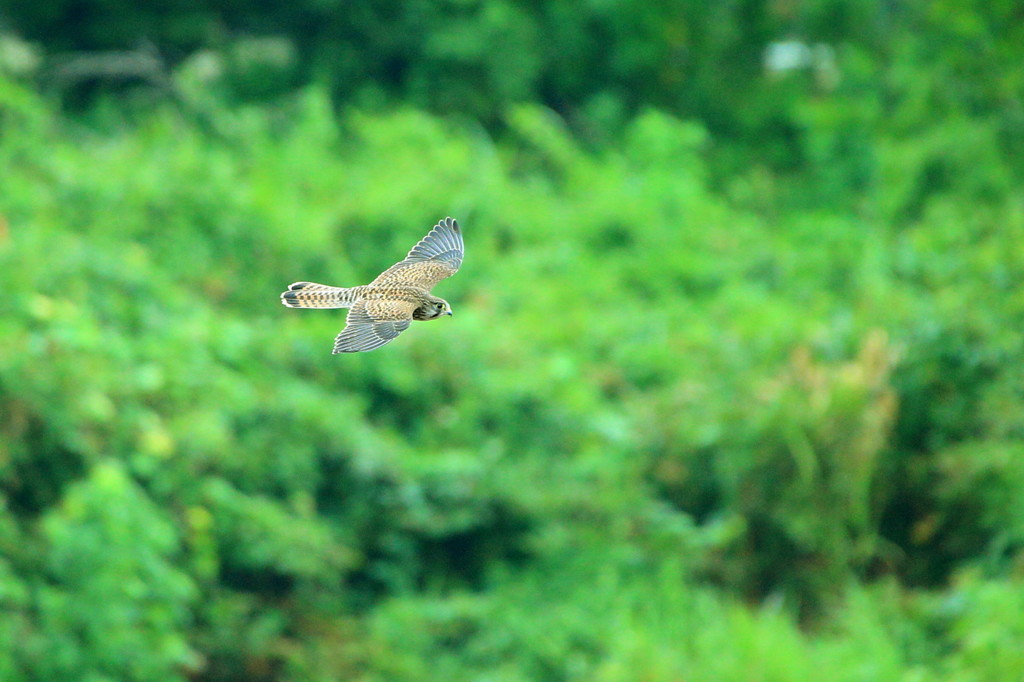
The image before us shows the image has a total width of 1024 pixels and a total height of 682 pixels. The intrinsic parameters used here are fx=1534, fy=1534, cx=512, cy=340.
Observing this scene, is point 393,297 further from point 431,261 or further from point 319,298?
point 431,261

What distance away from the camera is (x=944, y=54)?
1197 centimetres

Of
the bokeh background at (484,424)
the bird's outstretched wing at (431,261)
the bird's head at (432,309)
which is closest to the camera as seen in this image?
the bird's head at (432,309)

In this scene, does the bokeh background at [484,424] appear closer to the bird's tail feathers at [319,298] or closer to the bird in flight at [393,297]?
the bird in flight at [393,297]

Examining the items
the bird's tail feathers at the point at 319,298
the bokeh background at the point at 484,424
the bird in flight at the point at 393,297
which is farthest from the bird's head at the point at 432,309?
the bokeh background at the point at 484,424

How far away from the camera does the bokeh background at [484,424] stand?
21.6ft

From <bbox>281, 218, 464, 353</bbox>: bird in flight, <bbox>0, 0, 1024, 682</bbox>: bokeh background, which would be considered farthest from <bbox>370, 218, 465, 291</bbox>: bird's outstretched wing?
<bbox>0, 0, 1024, 682</bbox>: bokeh background

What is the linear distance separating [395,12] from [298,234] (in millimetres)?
4052

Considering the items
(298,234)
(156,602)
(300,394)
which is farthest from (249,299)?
(156,602)

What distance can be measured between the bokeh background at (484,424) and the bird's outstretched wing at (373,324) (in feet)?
11.7

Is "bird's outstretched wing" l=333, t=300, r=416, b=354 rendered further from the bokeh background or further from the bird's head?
Answer: the bokeh background

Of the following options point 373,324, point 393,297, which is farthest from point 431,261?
point 373,324

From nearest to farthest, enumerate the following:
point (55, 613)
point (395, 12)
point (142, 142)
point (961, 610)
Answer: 1. point (55, 613)
2. point (961, 610)
3. point (142, 142)
4. point (395, 12)

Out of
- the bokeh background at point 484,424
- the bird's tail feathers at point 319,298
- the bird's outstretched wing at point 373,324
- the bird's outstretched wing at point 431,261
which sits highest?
the bokeh background at point 484,424

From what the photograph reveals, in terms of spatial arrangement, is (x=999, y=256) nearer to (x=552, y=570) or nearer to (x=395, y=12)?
(x=552, y=570)
